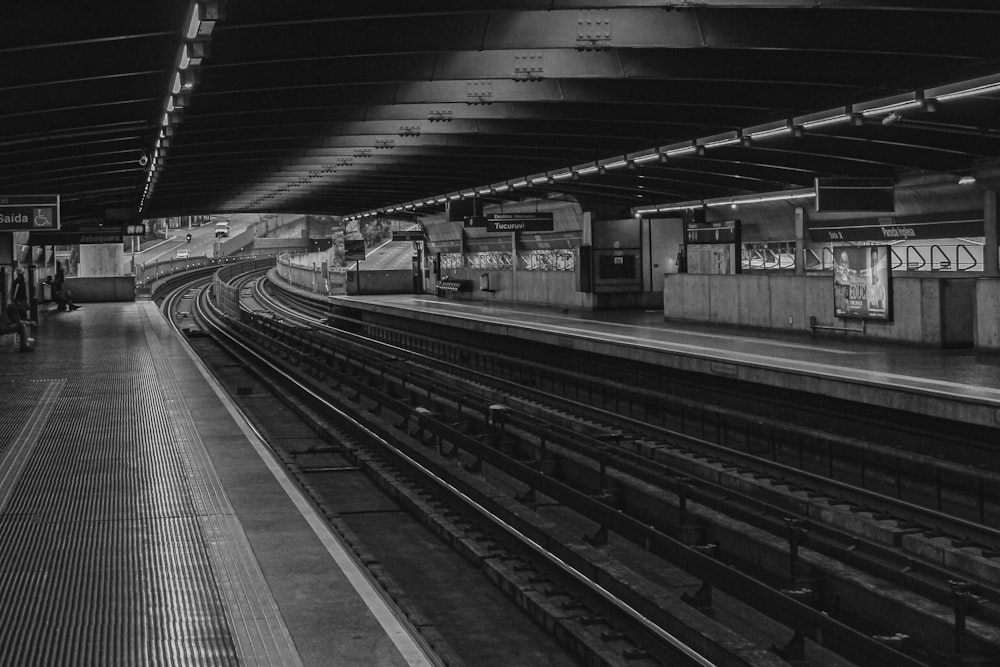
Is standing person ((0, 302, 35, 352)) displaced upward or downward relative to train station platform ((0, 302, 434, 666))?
upward

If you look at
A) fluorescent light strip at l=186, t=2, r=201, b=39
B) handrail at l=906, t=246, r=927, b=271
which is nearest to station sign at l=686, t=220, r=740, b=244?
→ handrail at l=906, t=246, r=927, b=271

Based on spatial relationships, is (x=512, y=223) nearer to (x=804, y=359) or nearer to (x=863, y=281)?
(x=863, y=281)

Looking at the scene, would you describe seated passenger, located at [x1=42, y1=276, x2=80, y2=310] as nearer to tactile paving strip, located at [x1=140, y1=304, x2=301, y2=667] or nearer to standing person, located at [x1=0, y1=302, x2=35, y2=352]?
standing person, located at [x1=0, y1=302, x2=35, y2=352]

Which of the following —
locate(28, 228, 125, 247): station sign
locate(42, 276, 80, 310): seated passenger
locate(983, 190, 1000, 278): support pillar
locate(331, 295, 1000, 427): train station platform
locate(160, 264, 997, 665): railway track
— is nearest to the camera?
locate(160, 264, 997, 665): railway track

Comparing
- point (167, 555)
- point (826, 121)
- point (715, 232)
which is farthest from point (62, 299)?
point (167, 555)

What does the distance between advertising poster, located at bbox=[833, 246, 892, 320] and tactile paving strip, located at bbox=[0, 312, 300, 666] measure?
1134 centimetres

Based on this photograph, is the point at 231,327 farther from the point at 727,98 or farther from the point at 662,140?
the point at 727,98

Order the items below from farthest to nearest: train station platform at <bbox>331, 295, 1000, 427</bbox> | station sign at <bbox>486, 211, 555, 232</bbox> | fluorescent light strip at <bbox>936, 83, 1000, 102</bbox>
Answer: station sign at <bbox>486, 211, 555, 232</bbox> → fluorescent light strip at <bbox>936, 83, 1000, 102</bbox> → train station platform at <bbox>331, 295, 1000, 427</bbox>

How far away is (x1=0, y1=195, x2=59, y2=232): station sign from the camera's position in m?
22.7

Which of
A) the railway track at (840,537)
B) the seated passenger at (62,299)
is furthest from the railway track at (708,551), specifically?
the seated passenger at (62,299)

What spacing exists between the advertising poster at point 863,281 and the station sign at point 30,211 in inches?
590

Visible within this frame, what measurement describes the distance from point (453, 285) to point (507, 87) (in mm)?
29191

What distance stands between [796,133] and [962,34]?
20.1 ft

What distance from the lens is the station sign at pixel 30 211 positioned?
22.7m
